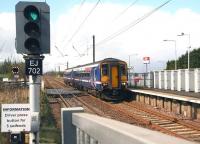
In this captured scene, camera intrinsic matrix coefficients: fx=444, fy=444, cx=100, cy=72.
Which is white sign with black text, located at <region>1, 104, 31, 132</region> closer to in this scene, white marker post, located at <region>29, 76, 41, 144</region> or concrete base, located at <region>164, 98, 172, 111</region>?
white marker post, located at <region>29, 76, 41, 144</region>

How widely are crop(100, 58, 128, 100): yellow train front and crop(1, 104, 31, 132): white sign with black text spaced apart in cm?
2858

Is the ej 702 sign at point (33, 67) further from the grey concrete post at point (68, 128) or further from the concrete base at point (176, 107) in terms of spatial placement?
the concrete base at point (176, 107)

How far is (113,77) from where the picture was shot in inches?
1375

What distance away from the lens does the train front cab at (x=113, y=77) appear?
34469mm

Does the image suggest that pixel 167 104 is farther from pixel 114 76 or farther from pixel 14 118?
pixel 14 118

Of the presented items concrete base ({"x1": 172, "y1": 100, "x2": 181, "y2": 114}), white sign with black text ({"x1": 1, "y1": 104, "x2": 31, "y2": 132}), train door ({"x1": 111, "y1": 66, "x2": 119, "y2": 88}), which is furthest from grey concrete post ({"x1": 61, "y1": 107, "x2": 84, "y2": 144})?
train door ({"x1": 111, "y1": 66, "x2": 119, "y2": 88})

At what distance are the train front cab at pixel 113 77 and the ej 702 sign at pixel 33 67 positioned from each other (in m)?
28.1

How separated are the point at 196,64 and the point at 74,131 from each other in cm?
8765

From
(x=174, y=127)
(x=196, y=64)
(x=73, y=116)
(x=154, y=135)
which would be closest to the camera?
(x=154, y=135)

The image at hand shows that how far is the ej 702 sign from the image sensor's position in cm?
609

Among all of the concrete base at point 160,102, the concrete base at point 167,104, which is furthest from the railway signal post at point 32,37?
the concrete base at point 160,102

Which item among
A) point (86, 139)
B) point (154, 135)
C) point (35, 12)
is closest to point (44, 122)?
point (35, 12)

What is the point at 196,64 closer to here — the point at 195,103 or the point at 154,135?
the point at 195,103

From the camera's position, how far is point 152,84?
4297 centimetres
